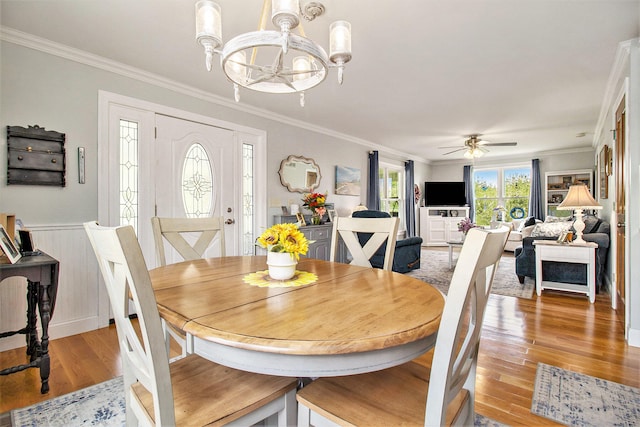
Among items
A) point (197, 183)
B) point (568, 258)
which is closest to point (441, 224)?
point (568, 258)

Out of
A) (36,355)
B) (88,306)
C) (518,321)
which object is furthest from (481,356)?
(88,306)

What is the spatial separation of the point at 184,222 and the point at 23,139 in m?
1.50

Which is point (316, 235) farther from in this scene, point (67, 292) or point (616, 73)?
point (616, 73)

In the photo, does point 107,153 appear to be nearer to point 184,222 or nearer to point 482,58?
point 184,222

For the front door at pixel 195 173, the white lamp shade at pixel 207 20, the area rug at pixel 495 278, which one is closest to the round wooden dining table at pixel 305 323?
the white lamp shade at pixel 207 20

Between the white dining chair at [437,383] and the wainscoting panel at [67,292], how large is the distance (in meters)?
2.64

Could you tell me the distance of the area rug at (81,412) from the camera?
160cm

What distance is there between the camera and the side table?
3578 millimetres

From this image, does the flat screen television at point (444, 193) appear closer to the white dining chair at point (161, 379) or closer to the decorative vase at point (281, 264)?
the decorative vase at point (281, 264)

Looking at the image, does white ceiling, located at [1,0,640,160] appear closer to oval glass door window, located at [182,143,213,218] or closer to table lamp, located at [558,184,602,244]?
oval glass door window, located at [182,143,213,218]

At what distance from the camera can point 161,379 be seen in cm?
87

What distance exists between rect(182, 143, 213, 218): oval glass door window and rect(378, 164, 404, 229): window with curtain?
4259 millimetres

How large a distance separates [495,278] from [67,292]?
17.7ft

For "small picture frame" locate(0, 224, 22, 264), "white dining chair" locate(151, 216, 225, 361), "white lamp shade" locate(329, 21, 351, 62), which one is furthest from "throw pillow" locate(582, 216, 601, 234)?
"small picture frame" locate(0, 224, 22, 264)
